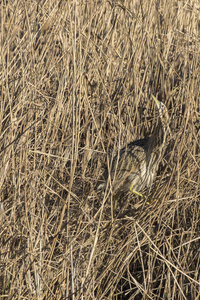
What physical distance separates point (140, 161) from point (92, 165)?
0.25m

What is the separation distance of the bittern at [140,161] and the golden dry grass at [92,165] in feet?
0.21

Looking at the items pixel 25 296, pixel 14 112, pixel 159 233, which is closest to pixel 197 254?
pixel 159 233

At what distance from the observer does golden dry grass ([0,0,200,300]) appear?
2.00 meters

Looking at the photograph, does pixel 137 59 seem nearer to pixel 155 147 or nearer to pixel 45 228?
pixel 155 147

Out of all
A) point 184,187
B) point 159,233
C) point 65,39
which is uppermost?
point 65,39

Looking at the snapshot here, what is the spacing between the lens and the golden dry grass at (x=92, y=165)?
2004mm

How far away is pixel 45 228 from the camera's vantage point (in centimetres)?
199

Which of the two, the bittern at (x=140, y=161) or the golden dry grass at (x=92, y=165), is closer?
the golden dry grass at (x=92, y=165)

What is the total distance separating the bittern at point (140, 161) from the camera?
2492 millimetres

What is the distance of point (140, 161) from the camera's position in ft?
8.44

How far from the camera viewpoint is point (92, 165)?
2.62 m

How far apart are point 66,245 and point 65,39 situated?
54.9 inches

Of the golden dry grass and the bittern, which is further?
the bittern

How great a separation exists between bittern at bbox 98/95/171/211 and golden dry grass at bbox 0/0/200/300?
2.6 inches
